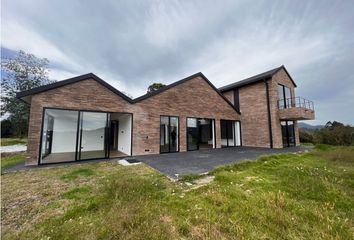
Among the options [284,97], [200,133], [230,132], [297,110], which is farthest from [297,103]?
[200,133]

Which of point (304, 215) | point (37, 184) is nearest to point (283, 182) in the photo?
point (304, 215)

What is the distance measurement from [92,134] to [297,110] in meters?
14.1

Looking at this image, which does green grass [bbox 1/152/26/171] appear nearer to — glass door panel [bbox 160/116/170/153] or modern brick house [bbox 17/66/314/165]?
modern brick house [bbox 17/66/314/165]

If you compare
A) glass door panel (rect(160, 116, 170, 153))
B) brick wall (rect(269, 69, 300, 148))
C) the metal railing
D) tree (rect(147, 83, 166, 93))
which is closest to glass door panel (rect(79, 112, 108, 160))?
glass door panel (rect(160, 116, 170, 153))

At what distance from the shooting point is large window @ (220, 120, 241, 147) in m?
13.6

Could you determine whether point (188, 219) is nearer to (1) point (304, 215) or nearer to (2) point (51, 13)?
(1) point (304, 215)

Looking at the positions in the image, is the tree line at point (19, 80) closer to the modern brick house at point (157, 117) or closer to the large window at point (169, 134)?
the modern brick house at point (157, 117)

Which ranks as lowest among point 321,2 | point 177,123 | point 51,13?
point 177,123

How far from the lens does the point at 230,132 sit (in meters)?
13.8

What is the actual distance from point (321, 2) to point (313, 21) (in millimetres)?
948

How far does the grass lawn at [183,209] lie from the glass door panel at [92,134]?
3.69 metres

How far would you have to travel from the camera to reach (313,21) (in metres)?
8.47

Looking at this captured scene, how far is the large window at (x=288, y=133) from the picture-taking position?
41.2 feet

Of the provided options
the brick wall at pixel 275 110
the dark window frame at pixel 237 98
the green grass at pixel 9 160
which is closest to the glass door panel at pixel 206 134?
the dark window frame at pixel 237 98
